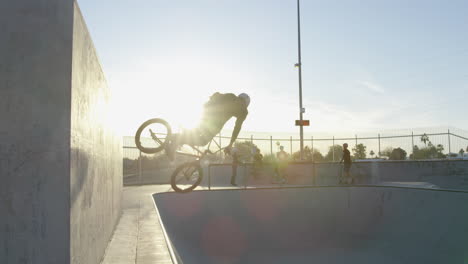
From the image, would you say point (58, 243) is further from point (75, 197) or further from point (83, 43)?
point (83, 43)

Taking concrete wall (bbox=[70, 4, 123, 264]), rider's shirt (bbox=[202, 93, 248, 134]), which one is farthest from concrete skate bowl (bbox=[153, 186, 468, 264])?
concrete wall (bbox=[70, 4, 123, 264])

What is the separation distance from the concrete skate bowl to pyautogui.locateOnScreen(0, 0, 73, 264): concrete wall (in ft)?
24.5

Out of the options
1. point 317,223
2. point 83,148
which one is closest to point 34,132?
point 83,148

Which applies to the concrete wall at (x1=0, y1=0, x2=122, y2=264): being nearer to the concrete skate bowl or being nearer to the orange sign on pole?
the concrete skate bowl

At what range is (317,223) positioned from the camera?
42.9ft

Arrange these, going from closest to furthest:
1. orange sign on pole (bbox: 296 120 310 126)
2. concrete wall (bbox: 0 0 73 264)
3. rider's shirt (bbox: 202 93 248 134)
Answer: concrete wall (bbox: 0 0 73 264)
rider's shirt (bbox: 202 93 248 134)
orange sign on pole (bbox: 296 120 310 126)

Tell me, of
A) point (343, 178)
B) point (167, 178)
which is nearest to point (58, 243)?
point (343, 178)

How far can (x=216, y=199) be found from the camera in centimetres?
1172

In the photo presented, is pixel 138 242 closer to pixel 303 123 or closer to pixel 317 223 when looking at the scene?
pixel 317 223

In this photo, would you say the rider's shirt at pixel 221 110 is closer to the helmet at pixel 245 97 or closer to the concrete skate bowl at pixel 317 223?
the helmet at pixel 245 97

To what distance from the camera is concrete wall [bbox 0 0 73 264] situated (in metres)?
2.41

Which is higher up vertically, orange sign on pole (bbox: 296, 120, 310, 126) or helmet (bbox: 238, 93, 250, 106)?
orange sign on pole (bbox: 296, 120, 310, 126)

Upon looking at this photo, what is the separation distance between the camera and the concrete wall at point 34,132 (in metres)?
2.41

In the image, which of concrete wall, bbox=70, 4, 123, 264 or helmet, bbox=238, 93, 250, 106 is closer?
concrete wall, bbox=70, 4, 123, 264
